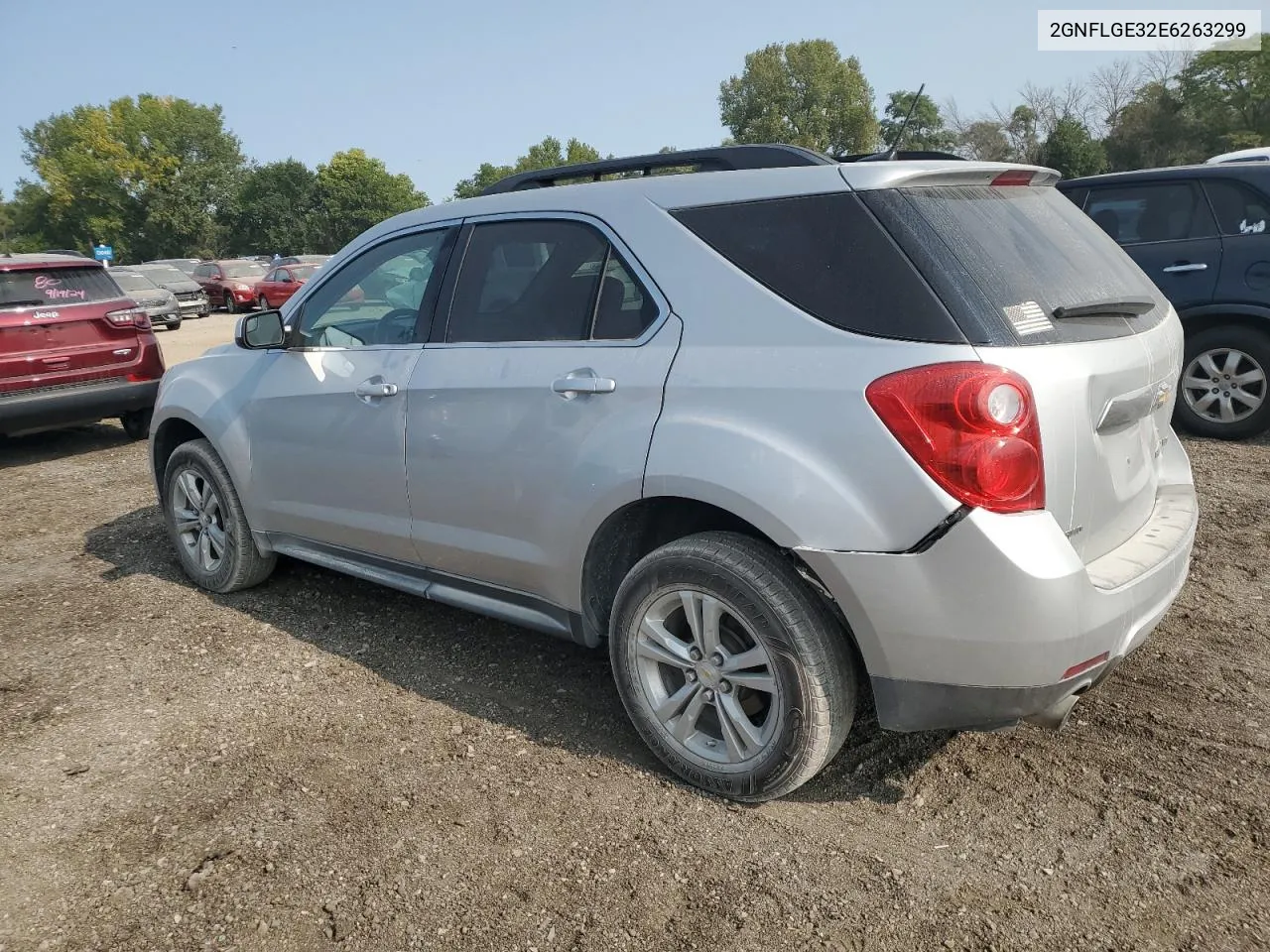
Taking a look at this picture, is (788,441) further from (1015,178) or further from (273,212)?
(273,212)


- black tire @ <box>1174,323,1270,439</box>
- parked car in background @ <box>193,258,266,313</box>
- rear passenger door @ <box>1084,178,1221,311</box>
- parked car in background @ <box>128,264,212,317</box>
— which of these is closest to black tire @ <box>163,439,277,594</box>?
black tire @ <box>1174,323,1270,439</box>

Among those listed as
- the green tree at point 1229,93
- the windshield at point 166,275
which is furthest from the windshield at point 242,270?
the green tree at point 1229,93

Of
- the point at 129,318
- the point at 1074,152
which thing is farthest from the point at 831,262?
the point at 1074,152

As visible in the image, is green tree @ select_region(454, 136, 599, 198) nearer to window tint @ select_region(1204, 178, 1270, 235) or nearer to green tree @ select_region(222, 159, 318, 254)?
green tree @ select_region(222, 159, 318, 254)

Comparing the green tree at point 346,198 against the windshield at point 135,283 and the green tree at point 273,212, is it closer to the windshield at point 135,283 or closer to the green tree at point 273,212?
the green tree at point 273,212

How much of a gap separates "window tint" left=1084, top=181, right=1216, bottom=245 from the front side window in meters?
5.21

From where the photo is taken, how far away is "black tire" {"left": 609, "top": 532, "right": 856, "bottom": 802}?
2.53 meters

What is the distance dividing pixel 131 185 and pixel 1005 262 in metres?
78.2

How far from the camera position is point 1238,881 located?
234 centimetres

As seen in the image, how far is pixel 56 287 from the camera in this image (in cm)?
789

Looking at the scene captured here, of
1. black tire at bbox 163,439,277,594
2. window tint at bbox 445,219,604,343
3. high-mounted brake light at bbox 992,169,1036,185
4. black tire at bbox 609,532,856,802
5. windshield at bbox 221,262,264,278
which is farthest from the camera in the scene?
windshield at bbox 221,262,264,278

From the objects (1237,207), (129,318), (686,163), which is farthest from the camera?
(129,318)

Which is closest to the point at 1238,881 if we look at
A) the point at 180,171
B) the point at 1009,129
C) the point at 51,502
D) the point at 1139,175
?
the point at 1139,175

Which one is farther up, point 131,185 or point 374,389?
point 131,185
